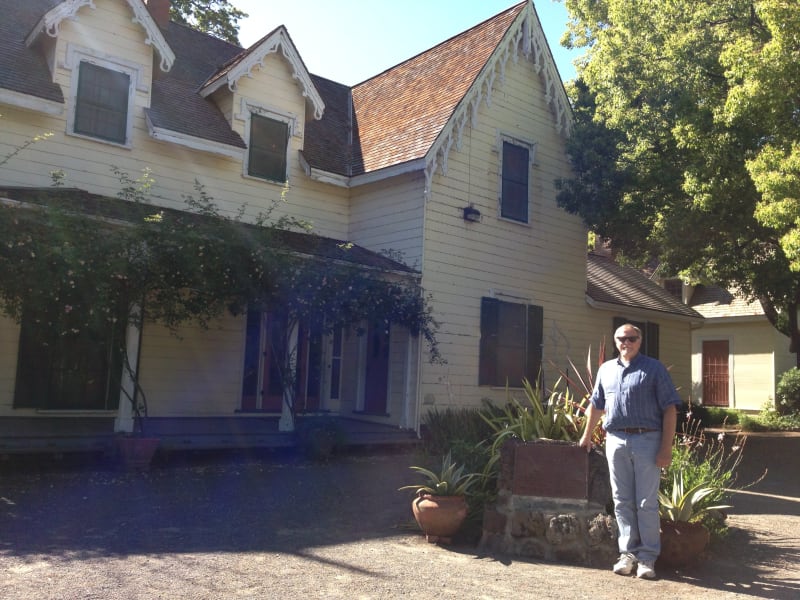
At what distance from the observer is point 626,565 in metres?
5.51

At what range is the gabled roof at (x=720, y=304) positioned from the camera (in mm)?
23391

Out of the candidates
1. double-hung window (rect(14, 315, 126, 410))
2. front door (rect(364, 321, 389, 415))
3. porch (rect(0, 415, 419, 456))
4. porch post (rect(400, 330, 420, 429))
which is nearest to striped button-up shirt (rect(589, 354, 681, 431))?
porch (rect(0, 415, 419, 456))

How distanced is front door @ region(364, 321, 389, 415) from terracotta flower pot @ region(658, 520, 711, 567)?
8187 millimetres

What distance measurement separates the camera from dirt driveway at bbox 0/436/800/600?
4957 mm

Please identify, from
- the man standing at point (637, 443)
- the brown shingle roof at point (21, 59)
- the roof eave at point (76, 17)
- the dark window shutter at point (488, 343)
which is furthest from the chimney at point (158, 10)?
the man standing at point (637, 443)

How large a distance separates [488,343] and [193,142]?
652 cm

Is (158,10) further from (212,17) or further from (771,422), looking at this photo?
(771,422)

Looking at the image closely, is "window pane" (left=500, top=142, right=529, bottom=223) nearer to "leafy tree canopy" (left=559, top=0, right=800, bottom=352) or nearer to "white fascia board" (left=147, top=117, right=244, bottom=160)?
"leafy tree canopy" (left=559, top=0, right=800, bottom=352)

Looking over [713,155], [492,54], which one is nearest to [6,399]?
[492,54]

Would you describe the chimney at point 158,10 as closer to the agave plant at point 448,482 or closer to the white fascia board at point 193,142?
the white fascia board at point 193,142

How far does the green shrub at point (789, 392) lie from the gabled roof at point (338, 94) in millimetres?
11531

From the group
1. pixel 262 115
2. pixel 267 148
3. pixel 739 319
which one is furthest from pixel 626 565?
pixel 739 319

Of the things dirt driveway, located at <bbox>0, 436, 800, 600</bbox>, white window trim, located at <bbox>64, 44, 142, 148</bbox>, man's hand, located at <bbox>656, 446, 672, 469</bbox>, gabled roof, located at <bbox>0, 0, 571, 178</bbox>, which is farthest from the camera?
gabled roof, located at <bbox>0, 0, 571, 178</bbox>

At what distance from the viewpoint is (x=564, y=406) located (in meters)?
6.76
